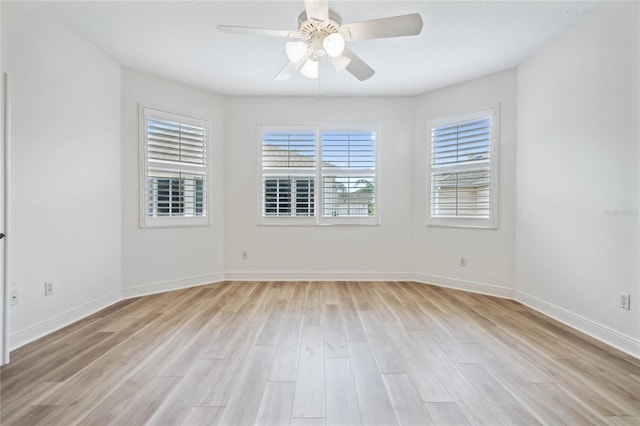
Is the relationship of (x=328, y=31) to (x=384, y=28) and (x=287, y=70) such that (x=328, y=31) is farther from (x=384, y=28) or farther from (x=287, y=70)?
(x=287, y=70)

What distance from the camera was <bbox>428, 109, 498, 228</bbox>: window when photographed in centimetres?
386

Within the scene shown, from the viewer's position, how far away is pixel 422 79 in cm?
392

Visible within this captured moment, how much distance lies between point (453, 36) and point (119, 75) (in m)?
3.73

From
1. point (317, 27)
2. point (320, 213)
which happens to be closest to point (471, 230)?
point (320, 213)

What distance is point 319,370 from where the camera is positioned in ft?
6.72

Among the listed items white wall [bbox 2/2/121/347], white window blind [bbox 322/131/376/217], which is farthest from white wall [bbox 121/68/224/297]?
white window blind [bbox 322/131/376/217]

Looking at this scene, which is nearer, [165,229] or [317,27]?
[317,27]

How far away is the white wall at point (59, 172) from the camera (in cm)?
244

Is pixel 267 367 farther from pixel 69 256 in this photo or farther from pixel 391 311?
pixel 69 256

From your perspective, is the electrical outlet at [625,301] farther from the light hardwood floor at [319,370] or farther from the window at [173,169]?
the window at [173,169]

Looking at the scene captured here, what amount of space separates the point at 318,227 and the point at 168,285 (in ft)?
7.23

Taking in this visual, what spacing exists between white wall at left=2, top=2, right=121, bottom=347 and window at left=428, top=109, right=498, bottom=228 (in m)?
4.13

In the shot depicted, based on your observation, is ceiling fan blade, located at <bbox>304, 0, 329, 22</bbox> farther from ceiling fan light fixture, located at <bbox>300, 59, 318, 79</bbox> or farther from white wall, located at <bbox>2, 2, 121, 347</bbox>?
white wall, located at <bbox>2, 2, 121, 347</bbox>

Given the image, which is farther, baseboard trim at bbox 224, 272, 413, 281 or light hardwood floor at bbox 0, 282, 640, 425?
baseboard trim at bbox 224, 272, 413, 281
